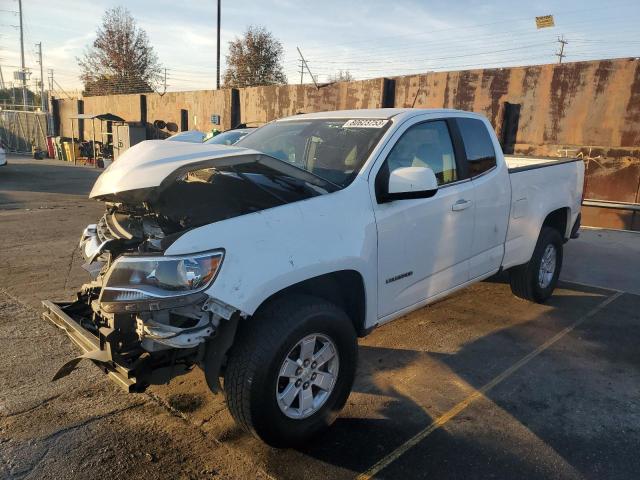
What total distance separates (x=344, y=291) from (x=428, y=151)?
1418mm

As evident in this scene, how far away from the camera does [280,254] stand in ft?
8.50

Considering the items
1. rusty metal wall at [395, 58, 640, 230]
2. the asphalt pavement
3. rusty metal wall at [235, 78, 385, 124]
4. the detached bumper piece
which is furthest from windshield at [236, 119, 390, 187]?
rusty metal wall at [235, 78, 385, 124]

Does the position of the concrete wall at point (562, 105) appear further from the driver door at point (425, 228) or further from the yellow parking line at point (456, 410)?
the yellow parking line at point (456, 410)

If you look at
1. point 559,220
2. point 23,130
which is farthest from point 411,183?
point 23,130

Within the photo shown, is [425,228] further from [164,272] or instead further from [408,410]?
[164,272]

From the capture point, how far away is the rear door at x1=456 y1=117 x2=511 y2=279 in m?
4.14

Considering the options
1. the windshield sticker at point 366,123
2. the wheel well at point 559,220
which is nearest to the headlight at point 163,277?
the windshield sticker at point 366,123

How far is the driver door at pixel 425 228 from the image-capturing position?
3.25m

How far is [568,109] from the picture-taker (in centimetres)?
1037

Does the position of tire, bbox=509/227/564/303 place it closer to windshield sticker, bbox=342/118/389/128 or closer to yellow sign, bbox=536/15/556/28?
windshield sticker, bbox=342/118/389/128

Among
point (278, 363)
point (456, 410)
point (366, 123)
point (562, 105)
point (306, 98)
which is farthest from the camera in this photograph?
point (306, 98)

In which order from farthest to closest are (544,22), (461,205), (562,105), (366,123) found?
1. (544,22)
2. (562,105)
3. (461,205)
4. (366,123)

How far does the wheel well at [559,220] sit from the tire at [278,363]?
3.50m

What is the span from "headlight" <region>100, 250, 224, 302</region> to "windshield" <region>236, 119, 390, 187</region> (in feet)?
3.78
